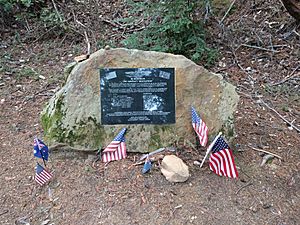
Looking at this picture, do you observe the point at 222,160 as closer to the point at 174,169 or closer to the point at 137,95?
the point at 174,169

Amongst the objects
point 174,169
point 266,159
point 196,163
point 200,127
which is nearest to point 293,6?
point 266,159

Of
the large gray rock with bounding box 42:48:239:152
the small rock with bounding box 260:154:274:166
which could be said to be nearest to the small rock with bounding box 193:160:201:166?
the large gray rock with bounding box 42:48:239:152

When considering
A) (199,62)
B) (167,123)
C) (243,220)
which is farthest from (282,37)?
(243,220)

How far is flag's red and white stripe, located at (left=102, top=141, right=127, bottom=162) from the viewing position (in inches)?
118

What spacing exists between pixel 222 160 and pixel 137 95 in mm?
760

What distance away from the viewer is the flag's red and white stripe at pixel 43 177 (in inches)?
113

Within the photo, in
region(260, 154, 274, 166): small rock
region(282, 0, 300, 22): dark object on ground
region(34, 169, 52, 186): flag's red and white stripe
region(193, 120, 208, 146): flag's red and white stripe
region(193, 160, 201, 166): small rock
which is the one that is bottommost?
region(260, 154, 274, 166): small rock

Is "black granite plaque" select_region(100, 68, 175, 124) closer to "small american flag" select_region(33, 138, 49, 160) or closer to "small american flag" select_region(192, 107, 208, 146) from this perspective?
"small american flag" select_region(192, 107, 208, 146)

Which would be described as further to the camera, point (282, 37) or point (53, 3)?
point (53, 3)

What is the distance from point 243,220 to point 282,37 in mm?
3317

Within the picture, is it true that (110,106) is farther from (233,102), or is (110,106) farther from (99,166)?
(233,102)

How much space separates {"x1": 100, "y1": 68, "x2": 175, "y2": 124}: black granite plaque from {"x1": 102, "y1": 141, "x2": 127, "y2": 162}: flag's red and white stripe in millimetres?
170

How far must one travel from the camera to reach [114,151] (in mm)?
3014

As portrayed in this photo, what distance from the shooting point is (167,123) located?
3.07m
